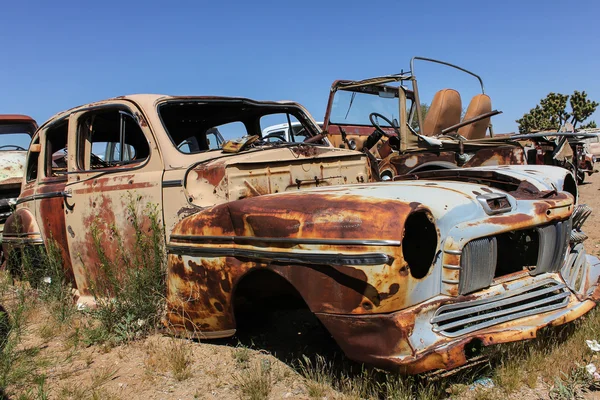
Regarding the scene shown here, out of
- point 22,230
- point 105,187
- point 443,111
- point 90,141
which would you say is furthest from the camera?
point 443,111

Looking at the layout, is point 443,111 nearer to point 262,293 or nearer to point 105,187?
point 105,187

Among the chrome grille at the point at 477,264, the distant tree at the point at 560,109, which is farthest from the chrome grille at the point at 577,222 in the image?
the distant tree at the point at 560,109

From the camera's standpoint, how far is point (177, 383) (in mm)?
2578

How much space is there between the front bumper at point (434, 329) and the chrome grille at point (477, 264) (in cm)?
5

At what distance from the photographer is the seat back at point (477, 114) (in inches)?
297

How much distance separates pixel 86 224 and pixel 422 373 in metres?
2.68

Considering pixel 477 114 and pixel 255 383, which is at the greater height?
pixel 477 114

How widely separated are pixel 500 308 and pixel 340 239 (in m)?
0.87

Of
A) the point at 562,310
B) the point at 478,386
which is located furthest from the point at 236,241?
the point at 562,310

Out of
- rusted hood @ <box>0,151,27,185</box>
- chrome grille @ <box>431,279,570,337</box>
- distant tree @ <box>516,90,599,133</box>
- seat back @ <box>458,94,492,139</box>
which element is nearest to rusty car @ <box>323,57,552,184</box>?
seat back @ <box>458,94,492,139</box>

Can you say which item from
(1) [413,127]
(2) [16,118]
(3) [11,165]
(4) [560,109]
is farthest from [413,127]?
(4) [560,109]

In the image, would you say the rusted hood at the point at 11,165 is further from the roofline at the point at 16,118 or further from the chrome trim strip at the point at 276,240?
the chrome trim strip at the point at 276,240

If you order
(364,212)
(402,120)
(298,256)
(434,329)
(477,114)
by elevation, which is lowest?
(434,329)

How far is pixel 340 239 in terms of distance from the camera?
2037mm
